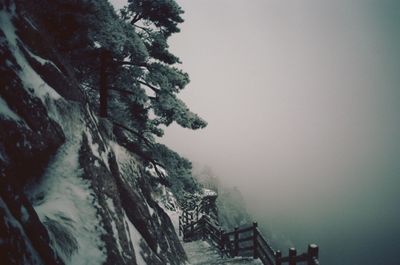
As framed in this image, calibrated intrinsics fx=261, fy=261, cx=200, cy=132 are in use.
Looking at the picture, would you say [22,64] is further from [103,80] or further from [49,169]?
[103,80]

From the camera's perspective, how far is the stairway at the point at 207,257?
33.9 feet

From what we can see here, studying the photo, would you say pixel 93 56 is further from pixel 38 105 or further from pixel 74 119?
pixel 38 105

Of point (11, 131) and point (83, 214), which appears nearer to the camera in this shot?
point (11, 131)

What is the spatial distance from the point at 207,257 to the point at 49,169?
420 inches

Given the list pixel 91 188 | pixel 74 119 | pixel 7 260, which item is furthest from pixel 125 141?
pixel 7 260

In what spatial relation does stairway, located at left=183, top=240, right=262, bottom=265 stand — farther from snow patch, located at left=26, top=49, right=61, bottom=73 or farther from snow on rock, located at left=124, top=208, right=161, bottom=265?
snow patch, located at left=26, top=49, right=61, bottom=73

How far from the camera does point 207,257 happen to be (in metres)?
13.2

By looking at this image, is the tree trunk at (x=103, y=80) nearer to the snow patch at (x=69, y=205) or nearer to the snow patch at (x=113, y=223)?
the snow patch at (x=69, y=205)

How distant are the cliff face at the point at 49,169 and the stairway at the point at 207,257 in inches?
202

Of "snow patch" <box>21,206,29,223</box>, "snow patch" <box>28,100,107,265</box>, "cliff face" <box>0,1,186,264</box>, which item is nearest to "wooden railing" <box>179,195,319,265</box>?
"cliff face" <box>0,1,186,264</box>

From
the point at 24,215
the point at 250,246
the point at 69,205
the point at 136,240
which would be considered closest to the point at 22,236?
the point at 24,215

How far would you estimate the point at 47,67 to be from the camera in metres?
5.36

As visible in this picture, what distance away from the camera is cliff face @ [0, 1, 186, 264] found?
3012 millimetres

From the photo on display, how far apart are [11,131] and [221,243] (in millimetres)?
11511
